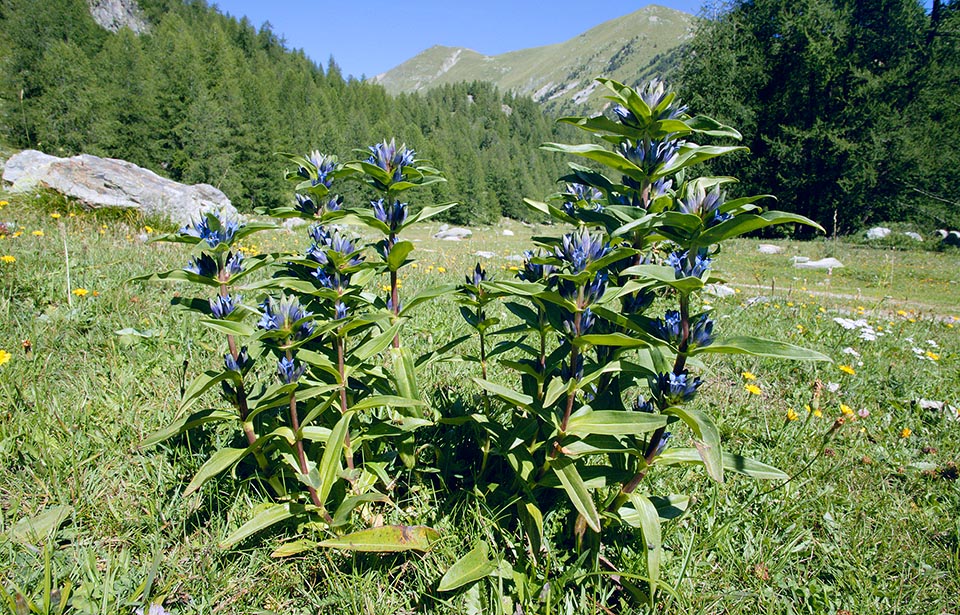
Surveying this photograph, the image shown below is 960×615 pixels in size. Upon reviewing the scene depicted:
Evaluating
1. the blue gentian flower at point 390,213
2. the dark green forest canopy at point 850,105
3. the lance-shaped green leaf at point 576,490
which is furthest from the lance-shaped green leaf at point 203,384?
the dark green forest canopy at point 850,105

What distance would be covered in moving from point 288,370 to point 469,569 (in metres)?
1.04

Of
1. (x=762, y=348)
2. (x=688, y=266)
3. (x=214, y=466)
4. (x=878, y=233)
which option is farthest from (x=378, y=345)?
(x=878, y=233)

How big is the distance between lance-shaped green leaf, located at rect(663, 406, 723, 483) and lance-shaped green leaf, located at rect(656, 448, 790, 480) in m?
0.17

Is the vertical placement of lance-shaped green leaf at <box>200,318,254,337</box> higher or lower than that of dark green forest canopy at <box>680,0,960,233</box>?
lower

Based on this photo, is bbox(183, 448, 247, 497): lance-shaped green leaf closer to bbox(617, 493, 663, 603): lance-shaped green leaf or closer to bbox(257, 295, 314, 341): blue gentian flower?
bbox(257, 295, 314, 341): blue gentian flower

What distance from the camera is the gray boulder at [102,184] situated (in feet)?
30.0

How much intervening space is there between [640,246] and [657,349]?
1.48ft

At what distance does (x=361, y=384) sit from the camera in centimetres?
231

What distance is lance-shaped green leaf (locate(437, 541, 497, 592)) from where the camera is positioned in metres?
1.76

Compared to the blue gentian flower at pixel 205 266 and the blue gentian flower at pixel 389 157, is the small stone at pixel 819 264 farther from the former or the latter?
the blue gentian flower at pixel 205 266

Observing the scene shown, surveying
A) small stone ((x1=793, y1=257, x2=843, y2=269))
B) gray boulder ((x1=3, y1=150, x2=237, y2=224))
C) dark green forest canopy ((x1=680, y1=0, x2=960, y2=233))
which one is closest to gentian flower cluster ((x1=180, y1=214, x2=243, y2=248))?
gray boulder ((x1=3, y1=150, x2=237, y2=224))

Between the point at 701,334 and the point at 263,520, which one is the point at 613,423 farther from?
the point at 263,520

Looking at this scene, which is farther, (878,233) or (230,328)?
(878,233)

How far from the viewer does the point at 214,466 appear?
1768 millimetres
